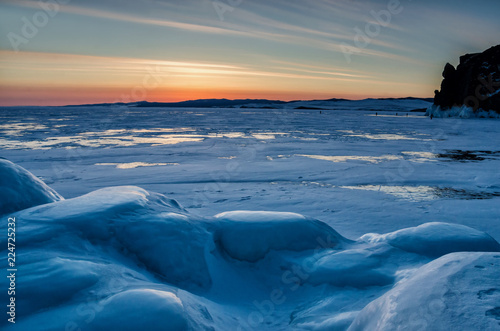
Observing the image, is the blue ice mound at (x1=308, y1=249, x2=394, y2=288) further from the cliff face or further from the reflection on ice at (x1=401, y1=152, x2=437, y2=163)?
the cliff face

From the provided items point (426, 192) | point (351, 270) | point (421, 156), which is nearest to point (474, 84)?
point (421, 156)

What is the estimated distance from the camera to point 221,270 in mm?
2518

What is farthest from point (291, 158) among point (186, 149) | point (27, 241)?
point (27, 241)

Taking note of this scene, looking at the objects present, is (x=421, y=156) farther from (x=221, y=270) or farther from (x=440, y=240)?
(x=221, y=270)

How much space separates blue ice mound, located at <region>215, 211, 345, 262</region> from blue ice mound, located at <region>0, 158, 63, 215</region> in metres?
1.63

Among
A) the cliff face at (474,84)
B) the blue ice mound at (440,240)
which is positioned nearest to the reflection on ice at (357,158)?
the blue ice mound at (440,240)

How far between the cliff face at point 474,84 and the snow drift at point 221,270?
54.0 m

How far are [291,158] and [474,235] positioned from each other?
619 cm

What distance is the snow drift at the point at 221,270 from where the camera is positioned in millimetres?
1496

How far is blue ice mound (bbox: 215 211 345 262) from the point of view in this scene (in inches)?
105

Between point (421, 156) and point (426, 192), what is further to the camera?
point (421, 156)

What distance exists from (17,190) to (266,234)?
215cm

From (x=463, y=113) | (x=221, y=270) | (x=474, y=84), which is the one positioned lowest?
(x=221, y=270)

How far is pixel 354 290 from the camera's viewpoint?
7.55 ft
